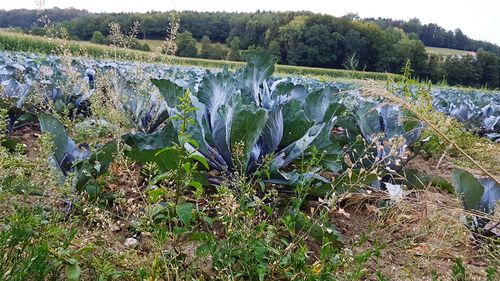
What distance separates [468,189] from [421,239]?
0.30m

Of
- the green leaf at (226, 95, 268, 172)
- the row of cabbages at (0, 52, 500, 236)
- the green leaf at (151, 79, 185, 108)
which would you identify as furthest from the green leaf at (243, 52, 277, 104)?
the green leaf at (226, 95, 268, 172)

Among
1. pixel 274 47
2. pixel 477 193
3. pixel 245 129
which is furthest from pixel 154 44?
pixel 274 47

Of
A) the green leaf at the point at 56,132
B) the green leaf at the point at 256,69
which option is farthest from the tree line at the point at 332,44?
the green leaf at the point at 56,132

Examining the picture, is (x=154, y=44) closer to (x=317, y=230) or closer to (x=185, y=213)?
(x=317, y=230)

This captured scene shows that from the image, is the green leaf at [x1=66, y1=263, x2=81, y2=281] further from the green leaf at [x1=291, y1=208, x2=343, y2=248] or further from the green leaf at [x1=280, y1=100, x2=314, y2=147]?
the green leaf at [x1=280, y1=100, x2=314, y2=147]

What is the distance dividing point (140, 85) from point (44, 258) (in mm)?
1819

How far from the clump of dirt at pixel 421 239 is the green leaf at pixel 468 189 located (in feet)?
0.19

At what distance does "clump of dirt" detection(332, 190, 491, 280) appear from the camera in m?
1.57

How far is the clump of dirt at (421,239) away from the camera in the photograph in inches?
61.9

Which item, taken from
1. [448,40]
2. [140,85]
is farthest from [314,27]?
[140,85]

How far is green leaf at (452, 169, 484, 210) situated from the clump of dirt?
2.2 inches

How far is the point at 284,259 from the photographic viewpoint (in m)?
1.38

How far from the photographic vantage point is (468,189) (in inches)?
71.3

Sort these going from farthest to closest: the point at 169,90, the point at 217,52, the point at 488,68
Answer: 1. the point at 217,52
2. the point at 488,68
3. the point at 169,90
